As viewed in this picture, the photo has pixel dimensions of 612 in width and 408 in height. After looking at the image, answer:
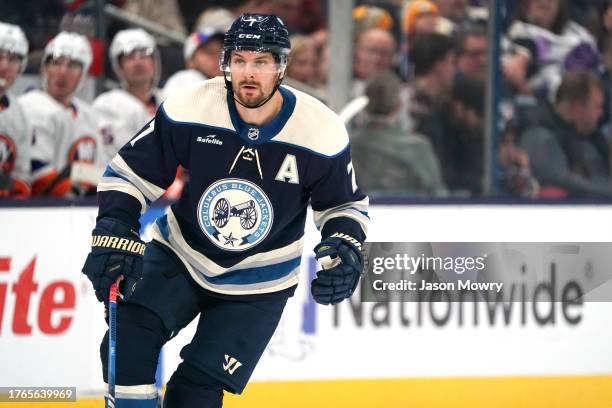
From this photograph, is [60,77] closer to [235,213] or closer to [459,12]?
[459,12]

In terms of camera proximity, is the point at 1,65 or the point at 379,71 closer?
the point at 1,65

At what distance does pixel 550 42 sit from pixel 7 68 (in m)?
2.82

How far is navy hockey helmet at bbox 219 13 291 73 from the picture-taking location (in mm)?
3004

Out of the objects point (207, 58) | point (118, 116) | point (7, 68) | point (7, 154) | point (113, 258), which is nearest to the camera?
point (113, 258)

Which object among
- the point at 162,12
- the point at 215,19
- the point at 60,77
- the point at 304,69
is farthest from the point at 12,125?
the point at 304,69

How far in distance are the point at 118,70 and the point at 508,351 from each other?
2350 millimetres

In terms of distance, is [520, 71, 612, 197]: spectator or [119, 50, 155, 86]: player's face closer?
[119, 50, 155, 86]: player's face

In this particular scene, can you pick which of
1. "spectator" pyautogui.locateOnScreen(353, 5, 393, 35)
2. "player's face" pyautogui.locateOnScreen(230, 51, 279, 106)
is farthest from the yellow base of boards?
"spectator" pyautogui.locateOnScreen(353, 5, 393, 35)

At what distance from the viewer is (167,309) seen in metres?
3.13

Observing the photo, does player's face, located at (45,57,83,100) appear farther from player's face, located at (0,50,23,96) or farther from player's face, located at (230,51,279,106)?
player's face, located at (230,51,279,106)

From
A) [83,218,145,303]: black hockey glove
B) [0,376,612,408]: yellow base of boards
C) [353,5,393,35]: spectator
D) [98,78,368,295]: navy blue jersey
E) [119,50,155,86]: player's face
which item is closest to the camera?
[83,218,145,303]: black hockey glove

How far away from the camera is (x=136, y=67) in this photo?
18.5 ft

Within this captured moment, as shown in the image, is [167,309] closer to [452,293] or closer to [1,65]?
[452,293]

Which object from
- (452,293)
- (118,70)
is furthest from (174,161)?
(118,70)
